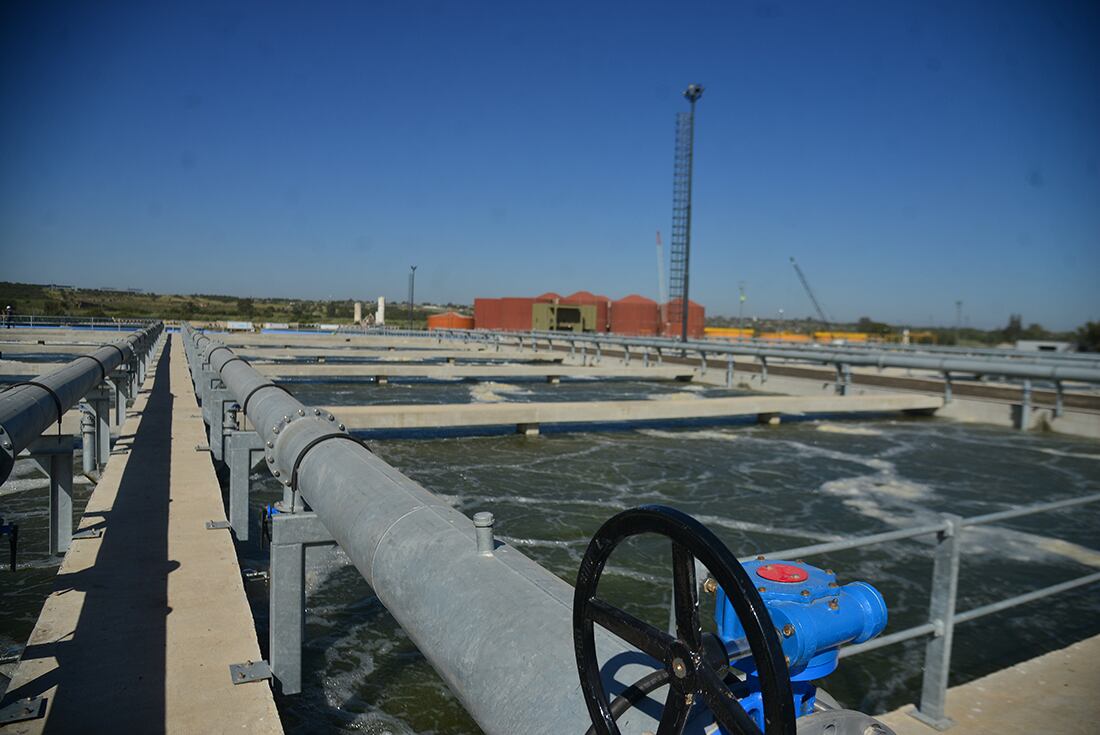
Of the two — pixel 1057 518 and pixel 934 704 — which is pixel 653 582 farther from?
pixel 1057 518

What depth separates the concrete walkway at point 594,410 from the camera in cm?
1261

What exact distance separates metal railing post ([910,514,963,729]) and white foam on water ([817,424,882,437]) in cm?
1287

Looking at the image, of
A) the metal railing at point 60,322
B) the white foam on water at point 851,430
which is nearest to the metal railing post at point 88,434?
the white foam on water at point 851,430

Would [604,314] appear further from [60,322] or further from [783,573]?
[783,573]

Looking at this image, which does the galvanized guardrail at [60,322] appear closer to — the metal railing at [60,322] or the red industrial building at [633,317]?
the metal railing at [60,322]

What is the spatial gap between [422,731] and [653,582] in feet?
10.5

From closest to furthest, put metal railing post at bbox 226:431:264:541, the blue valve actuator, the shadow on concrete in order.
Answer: the blue valve actuator
the shadow on concrete
metal railing post at bbox 226:431:264:541

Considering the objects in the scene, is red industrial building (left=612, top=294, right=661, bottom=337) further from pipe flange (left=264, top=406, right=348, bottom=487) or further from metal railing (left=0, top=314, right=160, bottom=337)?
pipe flange (left=264, top=406, right=348, bottom=487)

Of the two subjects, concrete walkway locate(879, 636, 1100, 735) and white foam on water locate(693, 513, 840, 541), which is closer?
concrete walkway locate(879, 636, 1100, 735)

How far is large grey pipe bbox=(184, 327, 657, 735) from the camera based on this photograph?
5.41 ft

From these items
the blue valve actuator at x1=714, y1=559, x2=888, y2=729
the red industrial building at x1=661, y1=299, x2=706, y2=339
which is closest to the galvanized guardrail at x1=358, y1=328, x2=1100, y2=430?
the blue valve actuator at x1=714, y1=559, x2=888, y2=729

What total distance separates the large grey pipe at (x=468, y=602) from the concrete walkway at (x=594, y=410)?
377 inches

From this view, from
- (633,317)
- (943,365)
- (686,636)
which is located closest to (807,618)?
(686,636)

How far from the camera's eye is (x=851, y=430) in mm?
16312
